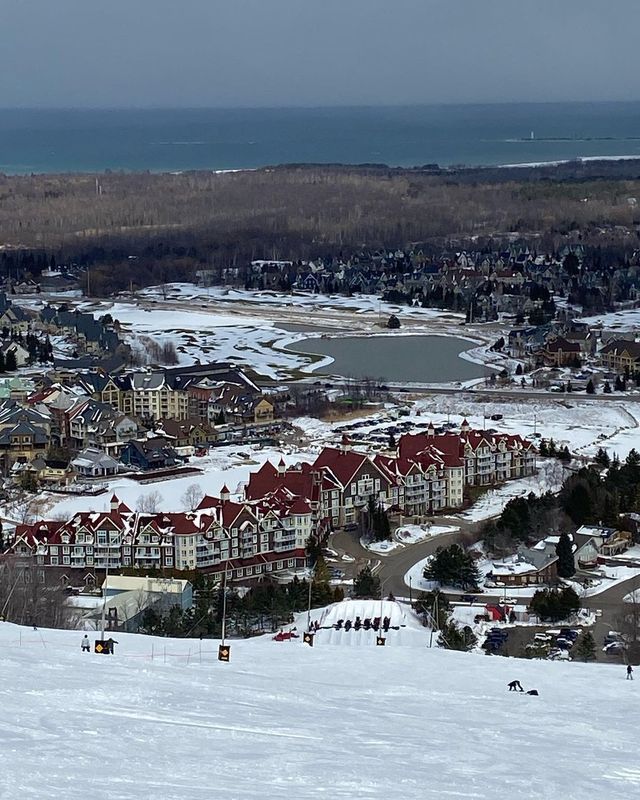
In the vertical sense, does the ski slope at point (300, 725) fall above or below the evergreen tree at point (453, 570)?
above

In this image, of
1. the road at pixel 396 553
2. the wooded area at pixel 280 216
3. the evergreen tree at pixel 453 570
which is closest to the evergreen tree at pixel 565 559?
the evergreen tree at pixel 453 570

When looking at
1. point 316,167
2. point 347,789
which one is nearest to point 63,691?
point 347,789

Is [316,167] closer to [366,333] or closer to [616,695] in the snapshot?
[366,333]

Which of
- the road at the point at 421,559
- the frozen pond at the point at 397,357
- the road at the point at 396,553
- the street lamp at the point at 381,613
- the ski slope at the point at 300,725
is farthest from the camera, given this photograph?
the frozen pond at the point at 397,357

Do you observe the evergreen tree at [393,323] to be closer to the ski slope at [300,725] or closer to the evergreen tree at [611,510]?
the evergreen tree at [611,510]

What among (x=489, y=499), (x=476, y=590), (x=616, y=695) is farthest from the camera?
(x=489, y=499)

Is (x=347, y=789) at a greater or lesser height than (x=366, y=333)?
greater

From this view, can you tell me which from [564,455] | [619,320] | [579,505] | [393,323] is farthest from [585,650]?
[619,320]
